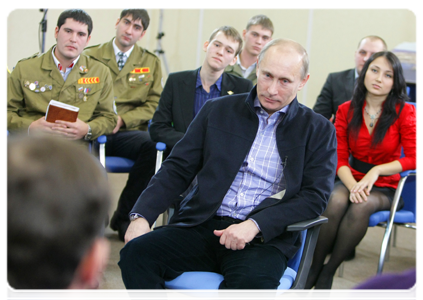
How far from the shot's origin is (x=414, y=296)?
1.78 feet

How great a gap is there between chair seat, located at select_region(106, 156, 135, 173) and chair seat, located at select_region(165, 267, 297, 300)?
4.70 feet

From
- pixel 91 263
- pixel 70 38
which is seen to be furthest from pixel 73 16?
pixel 91 263

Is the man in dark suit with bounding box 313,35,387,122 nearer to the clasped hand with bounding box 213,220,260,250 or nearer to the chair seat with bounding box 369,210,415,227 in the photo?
the chair seat with bounding box 369,210,415,227

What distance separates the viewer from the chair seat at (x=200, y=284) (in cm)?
153

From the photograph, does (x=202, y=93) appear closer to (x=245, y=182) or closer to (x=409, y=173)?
(x=245, y=182)

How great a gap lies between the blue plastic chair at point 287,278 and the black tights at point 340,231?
0.64 metres

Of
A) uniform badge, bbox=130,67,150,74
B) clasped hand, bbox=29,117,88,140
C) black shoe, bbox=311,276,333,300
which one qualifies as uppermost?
uniform badge, bbox=130,67,150,74

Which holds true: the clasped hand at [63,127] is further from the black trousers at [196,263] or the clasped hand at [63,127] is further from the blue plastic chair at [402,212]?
the blue plastic chair at [402,212]

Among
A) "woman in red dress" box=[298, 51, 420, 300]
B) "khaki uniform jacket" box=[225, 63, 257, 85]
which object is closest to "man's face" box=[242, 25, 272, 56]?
"khaki uniform jacket" box=[225, 63, 257, 85]

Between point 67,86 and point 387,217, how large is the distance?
201 centimetres

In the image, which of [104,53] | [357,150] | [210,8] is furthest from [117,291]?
[210,8]

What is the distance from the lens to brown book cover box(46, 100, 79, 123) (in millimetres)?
2572
